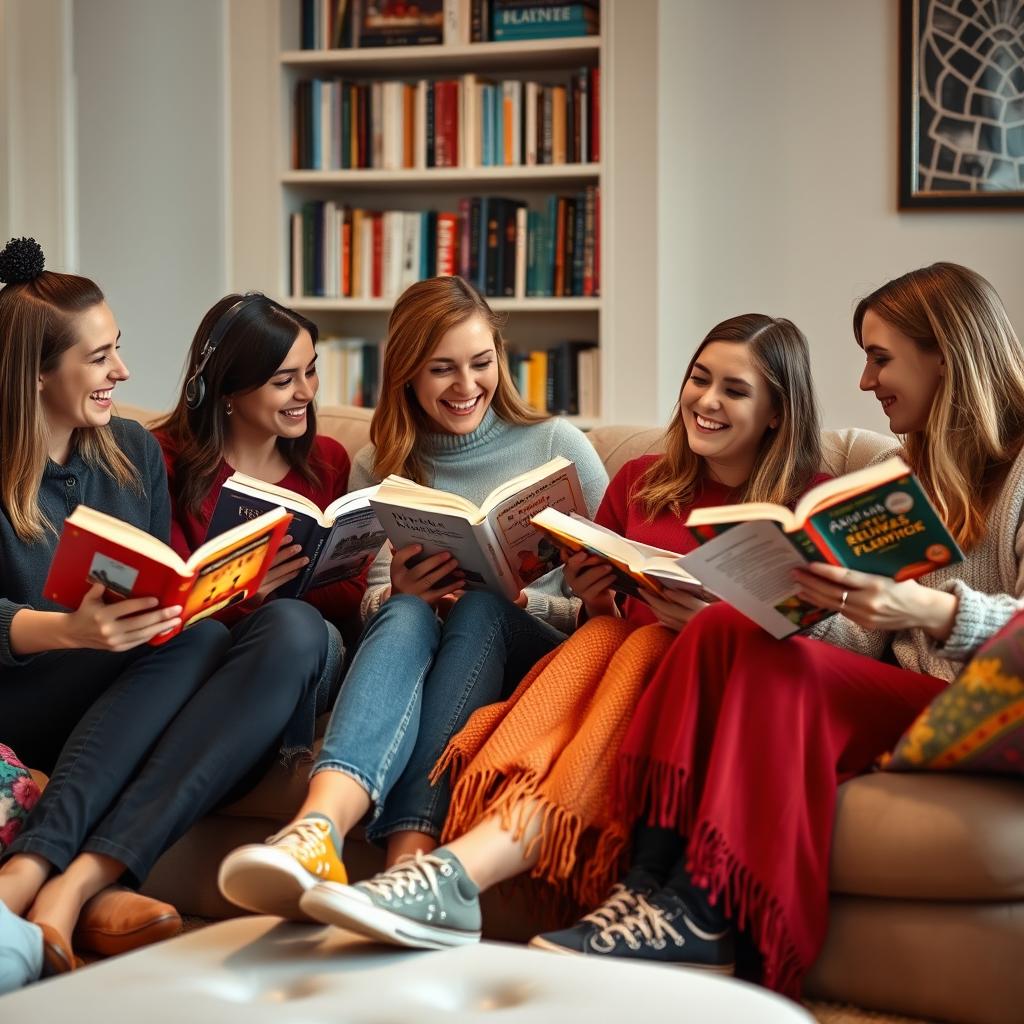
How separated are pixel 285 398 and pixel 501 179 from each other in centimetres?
166

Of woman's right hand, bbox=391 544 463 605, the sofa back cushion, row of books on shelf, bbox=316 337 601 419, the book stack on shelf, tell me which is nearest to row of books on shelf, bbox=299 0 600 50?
the book stack on shelf

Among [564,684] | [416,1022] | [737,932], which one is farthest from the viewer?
[564,684]

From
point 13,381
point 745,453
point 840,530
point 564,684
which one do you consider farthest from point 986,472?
point 13,381

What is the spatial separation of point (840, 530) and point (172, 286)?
9.01 ft

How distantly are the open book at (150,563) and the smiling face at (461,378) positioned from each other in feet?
2.05

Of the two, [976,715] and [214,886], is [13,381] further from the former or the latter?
[976,715]

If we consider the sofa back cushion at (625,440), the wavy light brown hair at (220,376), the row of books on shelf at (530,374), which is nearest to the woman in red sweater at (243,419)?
the wavy light brown hair at (220,376)

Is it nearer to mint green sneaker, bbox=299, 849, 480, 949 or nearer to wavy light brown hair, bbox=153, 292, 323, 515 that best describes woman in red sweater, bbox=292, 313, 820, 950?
mint green sneaker, bbox=299, 849, 480, 949

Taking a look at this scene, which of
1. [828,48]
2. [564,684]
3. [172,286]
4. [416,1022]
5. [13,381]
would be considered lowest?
[416,1022]

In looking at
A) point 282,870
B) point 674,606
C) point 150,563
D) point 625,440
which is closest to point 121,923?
point 282,870

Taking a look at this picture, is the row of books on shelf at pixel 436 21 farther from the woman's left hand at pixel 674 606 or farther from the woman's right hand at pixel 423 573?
the woman's left hand at pixel 674 606

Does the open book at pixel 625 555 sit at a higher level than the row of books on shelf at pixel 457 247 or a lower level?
lower

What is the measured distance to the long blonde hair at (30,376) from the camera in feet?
6.52

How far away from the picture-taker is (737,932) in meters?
1.63
